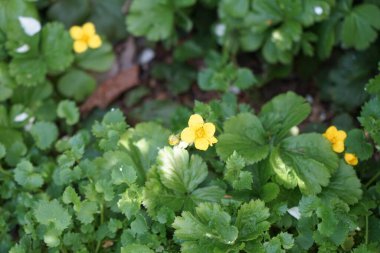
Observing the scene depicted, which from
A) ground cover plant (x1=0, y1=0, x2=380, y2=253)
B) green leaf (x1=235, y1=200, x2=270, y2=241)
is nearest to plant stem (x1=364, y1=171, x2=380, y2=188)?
ground cover plant (x1=0, y1=0, x2=380, y2=253)

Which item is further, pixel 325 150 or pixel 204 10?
pixel 204 10

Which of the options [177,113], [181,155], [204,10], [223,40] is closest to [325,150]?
[181,155]

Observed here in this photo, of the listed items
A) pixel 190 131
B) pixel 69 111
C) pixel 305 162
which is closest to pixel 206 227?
pixel 190 131

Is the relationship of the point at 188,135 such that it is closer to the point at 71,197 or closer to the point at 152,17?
the point at 71,197

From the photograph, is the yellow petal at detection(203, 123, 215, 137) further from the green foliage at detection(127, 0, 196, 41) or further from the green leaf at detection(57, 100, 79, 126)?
the green foliage at detection(127, 0, 196, 41)

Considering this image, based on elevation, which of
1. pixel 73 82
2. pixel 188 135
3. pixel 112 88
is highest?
pixel 188 135

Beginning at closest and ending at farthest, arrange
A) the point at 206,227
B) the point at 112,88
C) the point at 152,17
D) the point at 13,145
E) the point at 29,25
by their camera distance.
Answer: the point at 206,227, the point at 13,145, the point at 29,25, the point at 152,17, the point at 112,88

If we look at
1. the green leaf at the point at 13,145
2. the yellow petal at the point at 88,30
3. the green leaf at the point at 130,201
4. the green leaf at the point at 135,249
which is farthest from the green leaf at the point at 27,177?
the yellow petal at the point at 88,30

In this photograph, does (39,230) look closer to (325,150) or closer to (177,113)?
(177,113)
